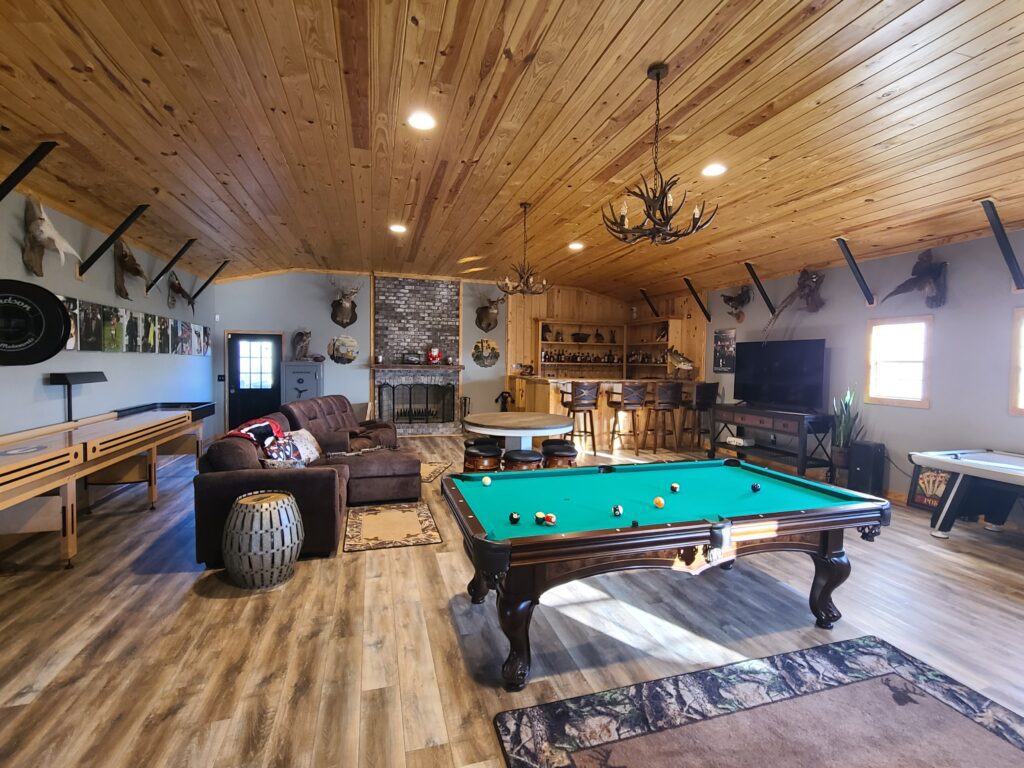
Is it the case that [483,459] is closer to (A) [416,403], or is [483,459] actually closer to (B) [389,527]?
(B) [389,527]

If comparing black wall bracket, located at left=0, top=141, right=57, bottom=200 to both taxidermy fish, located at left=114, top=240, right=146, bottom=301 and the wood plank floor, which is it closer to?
taxidermy fish, located at left=114, top=240, right=146, bottom=301

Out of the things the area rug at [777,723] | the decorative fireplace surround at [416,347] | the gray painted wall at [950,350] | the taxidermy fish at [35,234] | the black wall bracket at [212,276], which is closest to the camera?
the area rug at [777,723]

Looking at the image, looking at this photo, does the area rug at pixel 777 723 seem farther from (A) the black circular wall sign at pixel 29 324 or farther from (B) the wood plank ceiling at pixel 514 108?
(A) the black circular wall sign at pixel 29 324

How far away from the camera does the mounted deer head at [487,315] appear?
891 centimetres

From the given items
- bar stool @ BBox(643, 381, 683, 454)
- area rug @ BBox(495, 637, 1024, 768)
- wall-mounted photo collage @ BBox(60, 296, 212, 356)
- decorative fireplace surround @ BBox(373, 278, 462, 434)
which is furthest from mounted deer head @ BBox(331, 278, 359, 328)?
area rug @ BBox(495, 637, 1024, 768)

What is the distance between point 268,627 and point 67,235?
12.8 ft

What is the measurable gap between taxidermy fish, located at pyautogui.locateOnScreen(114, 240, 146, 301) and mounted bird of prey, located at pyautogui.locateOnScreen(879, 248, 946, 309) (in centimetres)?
791

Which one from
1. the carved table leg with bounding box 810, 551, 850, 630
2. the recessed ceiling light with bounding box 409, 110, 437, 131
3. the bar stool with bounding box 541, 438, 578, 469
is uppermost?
the recessed ceiling light with bounding box 409, 110, 437, 131

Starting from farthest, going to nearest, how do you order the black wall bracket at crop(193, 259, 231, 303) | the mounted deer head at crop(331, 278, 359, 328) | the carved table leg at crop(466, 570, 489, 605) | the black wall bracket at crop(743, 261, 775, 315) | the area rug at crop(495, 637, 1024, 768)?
the mounted deer head at crop(331, 278, 359, 328) < the black wall bracket at crop(193, 259, 231, 303) < the black wall bracket at crop(743, 261, 775, 315) < the carved table leg at crop(466, 570, 489, 605) < the area rug at crop(495, 637, 1024, 768)

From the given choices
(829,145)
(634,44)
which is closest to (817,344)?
(829,145)

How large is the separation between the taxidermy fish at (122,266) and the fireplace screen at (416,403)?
13.5 feet

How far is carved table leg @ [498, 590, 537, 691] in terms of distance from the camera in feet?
6.69

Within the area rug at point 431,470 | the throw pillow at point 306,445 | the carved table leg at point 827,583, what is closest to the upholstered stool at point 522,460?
the area rug at point 431,470

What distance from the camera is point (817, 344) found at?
5.75 m
